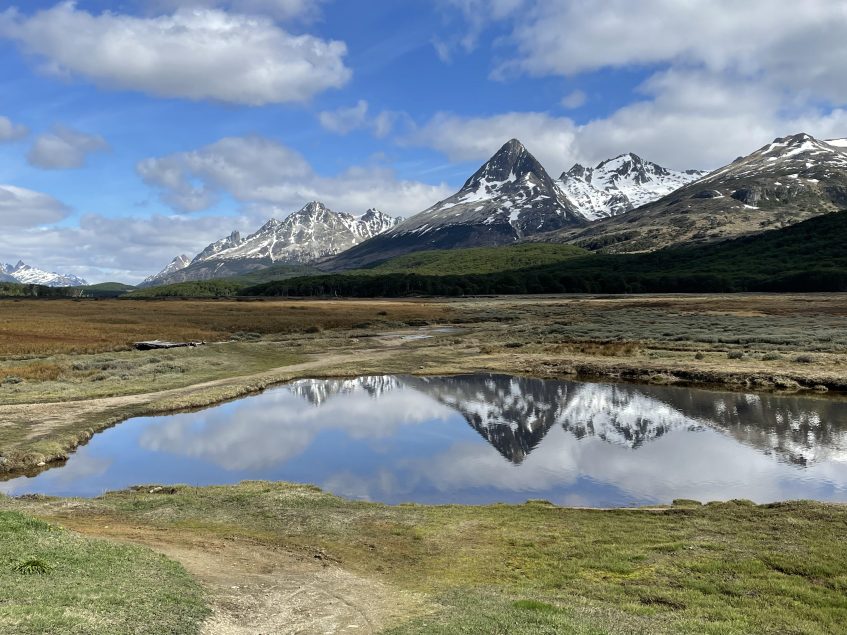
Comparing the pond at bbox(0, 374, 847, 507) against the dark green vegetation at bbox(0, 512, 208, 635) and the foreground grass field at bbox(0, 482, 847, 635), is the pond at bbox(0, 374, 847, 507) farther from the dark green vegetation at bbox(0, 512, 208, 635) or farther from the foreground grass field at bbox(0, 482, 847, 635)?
the dark green vegetation at bbox(0, 512, 208, 635)

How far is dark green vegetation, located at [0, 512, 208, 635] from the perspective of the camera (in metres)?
11.7

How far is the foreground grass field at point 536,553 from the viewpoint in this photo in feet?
47.0

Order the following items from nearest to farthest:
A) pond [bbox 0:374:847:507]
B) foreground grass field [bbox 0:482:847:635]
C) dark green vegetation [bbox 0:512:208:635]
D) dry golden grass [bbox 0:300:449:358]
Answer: dark green vegetation [bbox 0:512:208:635]
foreground grass field [bbox 0:482:847:635]
pond [bbox 0:374:847:507]
dry golden grass [bbox 0:300:449:358]

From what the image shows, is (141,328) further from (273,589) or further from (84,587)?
(84,587)

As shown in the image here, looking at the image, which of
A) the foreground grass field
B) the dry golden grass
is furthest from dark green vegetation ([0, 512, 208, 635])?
the dry golden grass

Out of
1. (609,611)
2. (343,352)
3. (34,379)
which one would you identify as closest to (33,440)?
(34,379)

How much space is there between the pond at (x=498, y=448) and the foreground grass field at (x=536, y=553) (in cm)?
489

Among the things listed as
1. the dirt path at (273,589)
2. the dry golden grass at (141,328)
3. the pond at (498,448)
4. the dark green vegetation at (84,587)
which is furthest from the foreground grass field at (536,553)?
the dry golden grass at (141,328)

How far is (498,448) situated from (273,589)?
2522 centimetres

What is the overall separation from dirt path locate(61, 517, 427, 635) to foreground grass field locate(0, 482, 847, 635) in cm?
15

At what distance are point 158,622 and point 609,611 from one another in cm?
1108

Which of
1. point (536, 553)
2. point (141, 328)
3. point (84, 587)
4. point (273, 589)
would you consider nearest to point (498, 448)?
point (536, 553)

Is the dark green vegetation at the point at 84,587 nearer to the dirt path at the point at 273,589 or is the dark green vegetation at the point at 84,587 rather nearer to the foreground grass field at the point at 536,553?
the dirt path at the point at 273,589

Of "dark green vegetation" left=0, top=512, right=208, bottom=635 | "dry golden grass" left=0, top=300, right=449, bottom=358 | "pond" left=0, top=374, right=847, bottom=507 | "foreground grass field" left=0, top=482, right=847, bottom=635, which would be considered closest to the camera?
"dark green vegetation" left=0, top=512, right=208, bottom=635
